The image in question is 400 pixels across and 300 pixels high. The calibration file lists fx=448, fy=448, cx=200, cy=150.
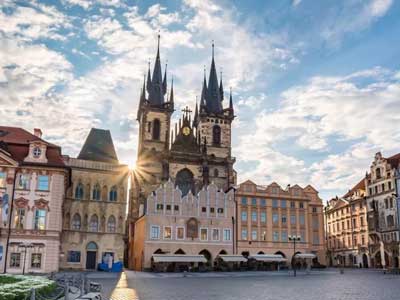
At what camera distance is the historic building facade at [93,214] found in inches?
2063

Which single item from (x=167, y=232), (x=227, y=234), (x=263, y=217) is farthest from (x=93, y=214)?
(x=263, y=217)

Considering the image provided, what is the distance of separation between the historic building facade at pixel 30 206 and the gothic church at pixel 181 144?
96.9 ft

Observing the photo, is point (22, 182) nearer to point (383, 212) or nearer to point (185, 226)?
point (185, 226)

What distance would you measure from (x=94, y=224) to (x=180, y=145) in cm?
3345

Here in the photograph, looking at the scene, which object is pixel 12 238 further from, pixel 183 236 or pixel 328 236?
pixel 328 236

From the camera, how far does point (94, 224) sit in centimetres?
5388

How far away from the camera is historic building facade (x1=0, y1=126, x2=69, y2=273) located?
42.2 m

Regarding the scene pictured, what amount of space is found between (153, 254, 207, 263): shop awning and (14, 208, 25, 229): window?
16438mm

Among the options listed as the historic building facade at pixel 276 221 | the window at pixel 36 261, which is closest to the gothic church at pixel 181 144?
the historic building facade at pixel 276 221

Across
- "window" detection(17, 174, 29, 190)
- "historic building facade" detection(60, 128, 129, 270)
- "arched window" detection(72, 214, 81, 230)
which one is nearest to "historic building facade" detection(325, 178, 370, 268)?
"historic building facade" detection(60, 128, 129, 270)

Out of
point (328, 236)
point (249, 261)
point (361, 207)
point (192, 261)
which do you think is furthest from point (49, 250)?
point (328, 236)

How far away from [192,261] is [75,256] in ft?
45.6

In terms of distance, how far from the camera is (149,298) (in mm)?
20516

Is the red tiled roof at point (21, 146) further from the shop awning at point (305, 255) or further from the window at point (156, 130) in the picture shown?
the window at point (156, 130)
